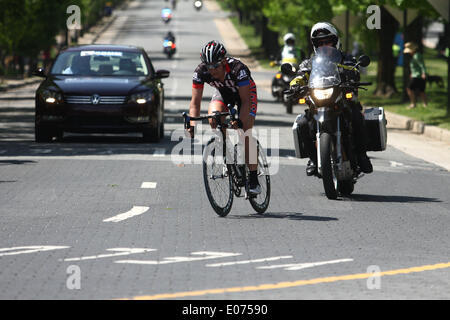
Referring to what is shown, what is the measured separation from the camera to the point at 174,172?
53.4ft

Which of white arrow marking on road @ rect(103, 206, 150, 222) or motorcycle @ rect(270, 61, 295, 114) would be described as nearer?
white arrow marking on road @ rect(103, 206, 150, 222)

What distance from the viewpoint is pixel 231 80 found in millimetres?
11891

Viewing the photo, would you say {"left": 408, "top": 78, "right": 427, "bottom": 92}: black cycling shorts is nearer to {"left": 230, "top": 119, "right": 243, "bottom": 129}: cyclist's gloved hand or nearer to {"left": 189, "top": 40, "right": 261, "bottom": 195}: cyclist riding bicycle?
{"left": 189, "top": 40, "right": 261, "bottom": 195}: cyclist riding bicycle

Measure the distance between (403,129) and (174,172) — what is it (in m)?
11.8

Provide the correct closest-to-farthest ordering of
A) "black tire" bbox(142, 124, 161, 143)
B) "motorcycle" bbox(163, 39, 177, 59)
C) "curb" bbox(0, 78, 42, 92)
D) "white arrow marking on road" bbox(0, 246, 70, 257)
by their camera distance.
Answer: "white arrow marking on road" bbox(0, 246, 70, 257) → "black tire" bbox(142, 124, 161, 143) → "curb" bbox(0, 78, 42, 92) → "motorcycle" bbox(163, 39, 177, 59)

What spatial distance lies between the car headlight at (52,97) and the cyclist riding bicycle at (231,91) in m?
8.36

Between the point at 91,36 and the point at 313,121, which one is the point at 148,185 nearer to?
the point at 313,121

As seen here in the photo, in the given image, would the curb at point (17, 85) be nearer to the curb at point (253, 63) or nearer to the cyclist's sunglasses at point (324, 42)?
the curb at point (253, 63)

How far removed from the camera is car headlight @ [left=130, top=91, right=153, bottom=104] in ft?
66.0

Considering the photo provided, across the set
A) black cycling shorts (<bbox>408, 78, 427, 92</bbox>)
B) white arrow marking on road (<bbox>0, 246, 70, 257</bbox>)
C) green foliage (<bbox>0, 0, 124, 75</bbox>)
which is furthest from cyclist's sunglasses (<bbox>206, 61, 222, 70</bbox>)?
green foliage (<bbox>0, 0, 124, 75</bbox>)

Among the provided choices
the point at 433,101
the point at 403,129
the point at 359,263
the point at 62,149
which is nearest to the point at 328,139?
the point at 359,263

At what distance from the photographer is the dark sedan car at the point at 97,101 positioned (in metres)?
19.9

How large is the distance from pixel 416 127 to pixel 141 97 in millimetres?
8074
